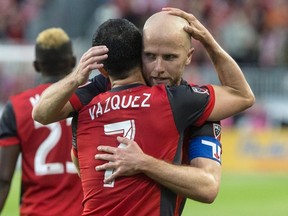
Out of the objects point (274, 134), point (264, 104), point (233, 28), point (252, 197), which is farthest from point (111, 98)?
point (233, 28)

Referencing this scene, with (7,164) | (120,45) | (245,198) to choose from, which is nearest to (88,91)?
(120,45)

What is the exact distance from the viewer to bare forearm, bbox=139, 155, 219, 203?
4.48 metres

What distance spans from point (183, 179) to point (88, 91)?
0.75 m

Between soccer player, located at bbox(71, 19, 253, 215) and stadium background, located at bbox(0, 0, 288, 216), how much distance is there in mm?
10976

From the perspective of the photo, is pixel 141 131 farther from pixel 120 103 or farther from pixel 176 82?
pixel 176 82

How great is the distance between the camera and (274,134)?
1764 cm

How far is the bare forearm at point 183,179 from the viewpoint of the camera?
448 centimetres

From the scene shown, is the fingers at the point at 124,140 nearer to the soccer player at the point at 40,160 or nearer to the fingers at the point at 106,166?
the fingers at the point at 106,166

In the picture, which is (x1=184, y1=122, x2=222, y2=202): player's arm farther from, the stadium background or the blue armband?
the stadium background

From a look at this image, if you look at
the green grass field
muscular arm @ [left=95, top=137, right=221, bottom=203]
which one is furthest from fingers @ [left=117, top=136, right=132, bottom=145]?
the green grass field

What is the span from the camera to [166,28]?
4641 mm

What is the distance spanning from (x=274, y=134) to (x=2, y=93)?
18.6 feet

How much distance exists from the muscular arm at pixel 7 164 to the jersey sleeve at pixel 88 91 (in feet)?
4.88

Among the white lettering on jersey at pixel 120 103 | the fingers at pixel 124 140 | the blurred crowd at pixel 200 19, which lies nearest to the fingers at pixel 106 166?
the fingers at pixel 124 140
